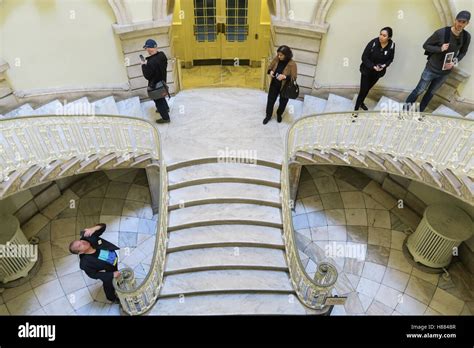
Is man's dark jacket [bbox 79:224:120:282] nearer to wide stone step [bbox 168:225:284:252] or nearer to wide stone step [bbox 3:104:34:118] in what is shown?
wide stone step [bbox 168:225:284:252]

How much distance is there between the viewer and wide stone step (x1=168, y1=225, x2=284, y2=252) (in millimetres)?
6160

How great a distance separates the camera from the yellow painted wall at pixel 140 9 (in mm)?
7062

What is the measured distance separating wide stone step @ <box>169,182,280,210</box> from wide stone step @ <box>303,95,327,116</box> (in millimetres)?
2098

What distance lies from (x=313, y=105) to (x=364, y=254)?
3.31 meters

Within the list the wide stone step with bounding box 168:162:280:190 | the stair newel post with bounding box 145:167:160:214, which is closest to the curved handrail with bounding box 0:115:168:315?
the stair newel post with bounding box 145:167:160:214

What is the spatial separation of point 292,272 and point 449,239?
3.00 metres

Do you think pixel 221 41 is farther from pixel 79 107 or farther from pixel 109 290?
pixel 109 290

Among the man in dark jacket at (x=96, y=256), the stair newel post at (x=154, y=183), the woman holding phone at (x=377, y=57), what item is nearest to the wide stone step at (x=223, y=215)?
the stair newel post at (x=154, y=183)

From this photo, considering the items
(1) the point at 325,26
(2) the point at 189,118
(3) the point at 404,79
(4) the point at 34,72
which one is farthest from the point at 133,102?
(3) the point at 404,79

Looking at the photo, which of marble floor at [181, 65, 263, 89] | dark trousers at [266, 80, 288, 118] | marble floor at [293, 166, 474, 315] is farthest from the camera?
marble floor at [181, 65, 263, 89]

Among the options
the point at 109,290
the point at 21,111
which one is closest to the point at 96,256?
the point at 109,290

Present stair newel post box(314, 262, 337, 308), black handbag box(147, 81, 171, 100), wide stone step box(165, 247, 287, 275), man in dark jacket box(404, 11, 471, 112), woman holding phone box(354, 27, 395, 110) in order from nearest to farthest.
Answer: stair newel post box(314, 262, 337, 308)
man in dark jacket box(404, 11, 471, 112)
wide stone step box(165, 247, 287, 275)
woman holding phone box(354, 27, 395, 110)
black handbag box(147, 81, 171, 100)

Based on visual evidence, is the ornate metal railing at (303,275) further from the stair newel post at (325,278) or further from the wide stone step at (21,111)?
the wide stone step at (21,111)

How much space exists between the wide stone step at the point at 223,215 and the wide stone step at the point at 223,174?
0.47 metres
